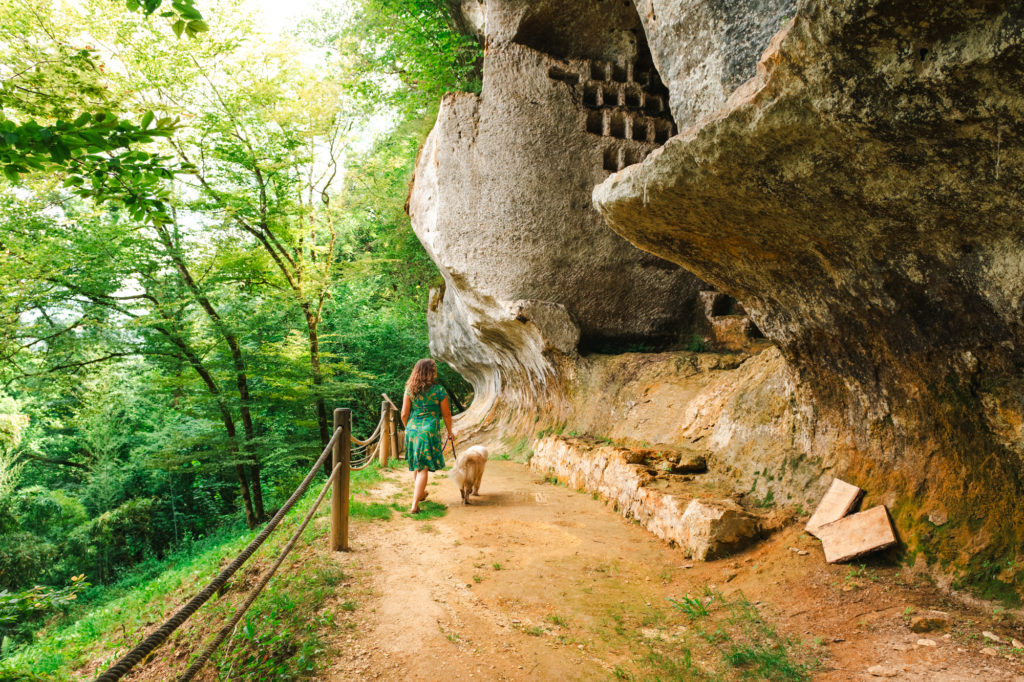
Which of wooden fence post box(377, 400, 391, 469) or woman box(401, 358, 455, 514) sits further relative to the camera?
wooden fence post box(377, 400, 391, 469)

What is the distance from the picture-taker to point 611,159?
8.92 metres

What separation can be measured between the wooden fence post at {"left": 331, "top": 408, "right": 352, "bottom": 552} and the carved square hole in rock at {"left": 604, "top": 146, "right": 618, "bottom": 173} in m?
6.22

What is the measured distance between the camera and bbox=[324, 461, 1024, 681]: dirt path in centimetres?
279

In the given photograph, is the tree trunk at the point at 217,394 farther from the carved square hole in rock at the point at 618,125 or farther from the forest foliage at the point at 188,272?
the carved square hole in rock at the point at 618,125

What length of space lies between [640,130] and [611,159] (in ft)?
2.15

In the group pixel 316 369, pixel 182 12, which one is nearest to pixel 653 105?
pixel 182 12

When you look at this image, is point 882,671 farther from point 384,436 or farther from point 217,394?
point 217,394

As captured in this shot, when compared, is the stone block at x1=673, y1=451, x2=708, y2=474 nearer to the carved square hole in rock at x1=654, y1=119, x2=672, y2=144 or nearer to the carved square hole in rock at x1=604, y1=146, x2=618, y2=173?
the carved square hole in rock at x1=604, y1=146, x2=618, y2=173

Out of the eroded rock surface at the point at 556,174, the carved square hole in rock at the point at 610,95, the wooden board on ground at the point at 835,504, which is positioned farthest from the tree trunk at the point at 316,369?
the wooden board on ground at the point at 835,504

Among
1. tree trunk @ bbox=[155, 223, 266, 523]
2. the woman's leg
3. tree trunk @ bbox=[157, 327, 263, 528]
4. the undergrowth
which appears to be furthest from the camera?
tree trunk @ bbox=[155, 223, 266, 523]

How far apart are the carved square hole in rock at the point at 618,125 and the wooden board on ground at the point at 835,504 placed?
655 cm

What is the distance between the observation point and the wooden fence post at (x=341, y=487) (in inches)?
172

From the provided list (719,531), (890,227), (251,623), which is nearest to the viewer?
(890,227)

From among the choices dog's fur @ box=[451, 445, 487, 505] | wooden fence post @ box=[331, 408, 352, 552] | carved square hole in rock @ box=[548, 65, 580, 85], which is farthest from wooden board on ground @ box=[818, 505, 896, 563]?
carved square hole in rock @ box=[548, 65, 580, 85]
